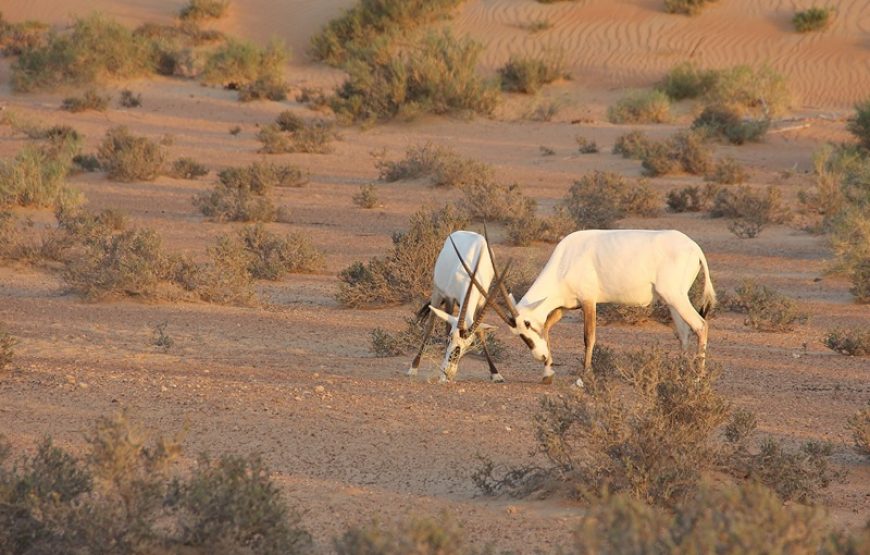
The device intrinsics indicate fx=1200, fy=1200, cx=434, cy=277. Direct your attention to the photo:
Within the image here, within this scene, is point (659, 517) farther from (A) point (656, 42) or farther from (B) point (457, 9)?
(B) point (457, 9)

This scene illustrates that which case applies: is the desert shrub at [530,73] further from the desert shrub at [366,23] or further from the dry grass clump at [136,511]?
the dry grass clump at [136,511]

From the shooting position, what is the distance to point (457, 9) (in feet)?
157

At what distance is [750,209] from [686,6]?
88.1 feet

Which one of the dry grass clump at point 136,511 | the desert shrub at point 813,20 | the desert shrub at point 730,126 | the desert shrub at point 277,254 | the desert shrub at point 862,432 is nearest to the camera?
the dry grass clump at point 136,511

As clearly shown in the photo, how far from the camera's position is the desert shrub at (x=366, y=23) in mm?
43953

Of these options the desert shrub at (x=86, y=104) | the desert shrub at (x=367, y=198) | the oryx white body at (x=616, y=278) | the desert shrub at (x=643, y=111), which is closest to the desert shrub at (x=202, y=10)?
the desert shrub at (x=86, y=104)

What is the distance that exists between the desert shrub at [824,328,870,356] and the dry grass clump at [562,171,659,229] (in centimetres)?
755

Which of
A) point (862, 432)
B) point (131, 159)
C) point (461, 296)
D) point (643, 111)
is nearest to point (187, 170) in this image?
point (131, 159)

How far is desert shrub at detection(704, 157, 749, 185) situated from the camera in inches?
925

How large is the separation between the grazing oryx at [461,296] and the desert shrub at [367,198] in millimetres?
10582

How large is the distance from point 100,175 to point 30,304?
11.5 meters

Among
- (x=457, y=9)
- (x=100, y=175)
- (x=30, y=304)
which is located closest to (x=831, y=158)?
(x=100, y=175)

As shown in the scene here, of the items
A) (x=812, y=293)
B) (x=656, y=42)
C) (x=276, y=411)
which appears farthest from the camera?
(x=656, y=42)

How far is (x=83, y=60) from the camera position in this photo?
35.7m
